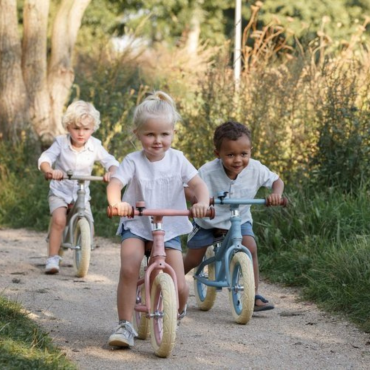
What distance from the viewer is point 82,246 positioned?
7758mm

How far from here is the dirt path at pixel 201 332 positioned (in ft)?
16.5

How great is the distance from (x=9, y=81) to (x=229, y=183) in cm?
712

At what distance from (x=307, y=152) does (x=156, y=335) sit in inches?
172

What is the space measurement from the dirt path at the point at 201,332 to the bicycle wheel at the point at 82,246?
0.32 feet

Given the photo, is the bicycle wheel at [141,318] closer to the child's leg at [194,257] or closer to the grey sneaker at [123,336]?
the grey sneaker at [123,336]

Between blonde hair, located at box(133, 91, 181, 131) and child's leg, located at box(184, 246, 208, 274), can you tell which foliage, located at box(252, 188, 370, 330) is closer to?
child's leg, located at box(184, 246, 208, 274)

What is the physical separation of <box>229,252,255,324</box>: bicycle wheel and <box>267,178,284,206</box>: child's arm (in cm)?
42

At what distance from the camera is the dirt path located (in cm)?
503

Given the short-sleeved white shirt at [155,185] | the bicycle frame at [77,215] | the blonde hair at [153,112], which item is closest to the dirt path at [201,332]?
→ the bicycle frame at [77,215]

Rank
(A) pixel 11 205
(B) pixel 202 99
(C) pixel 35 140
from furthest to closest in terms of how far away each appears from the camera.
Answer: (C) pixel 35 140
(A) pixel 11 205
(B) pixel 202 99

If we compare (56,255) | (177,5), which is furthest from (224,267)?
(177,5)

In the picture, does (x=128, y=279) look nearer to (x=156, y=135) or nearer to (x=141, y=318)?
(x=141, y=318)

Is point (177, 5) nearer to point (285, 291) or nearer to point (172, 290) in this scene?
point (285, 291)

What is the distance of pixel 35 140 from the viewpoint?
12414 millimetres
